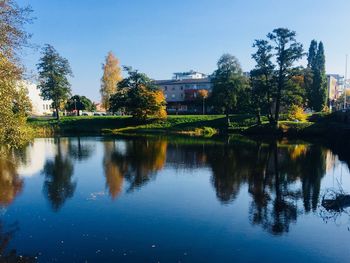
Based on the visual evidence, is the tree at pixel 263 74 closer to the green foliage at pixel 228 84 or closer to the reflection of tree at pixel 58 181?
the green foliage at pixel 228 84

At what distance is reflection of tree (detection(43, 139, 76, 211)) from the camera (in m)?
22.5

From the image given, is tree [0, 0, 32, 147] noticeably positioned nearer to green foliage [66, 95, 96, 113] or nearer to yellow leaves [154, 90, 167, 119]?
yellow leaves [154, 90, 167, 119]

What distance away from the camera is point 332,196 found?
22047mm

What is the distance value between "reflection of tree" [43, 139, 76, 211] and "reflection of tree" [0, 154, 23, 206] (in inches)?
78.0

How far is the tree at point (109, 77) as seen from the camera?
92688 mm

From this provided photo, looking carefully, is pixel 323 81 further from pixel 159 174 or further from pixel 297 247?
pixel 297 247

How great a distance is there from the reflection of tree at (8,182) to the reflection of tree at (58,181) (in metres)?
1.98

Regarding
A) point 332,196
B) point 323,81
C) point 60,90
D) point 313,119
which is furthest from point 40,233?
point 323,81

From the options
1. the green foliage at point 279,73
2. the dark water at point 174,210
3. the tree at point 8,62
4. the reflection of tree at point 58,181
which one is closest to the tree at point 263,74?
the green foliage at point 279,73

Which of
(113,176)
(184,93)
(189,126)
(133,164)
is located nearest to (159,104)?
(189,126)

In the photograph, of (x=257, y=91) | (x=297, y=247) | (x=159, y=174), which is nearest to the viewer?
(x=297, y=247)

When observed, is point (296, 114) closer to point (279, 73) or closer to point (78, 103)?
point (279, 73)

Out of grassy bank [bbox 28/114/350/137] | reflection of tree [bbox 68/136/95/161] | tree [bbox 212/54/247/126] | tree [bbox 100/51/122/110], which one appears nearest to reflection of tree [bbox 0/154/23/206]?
reflection of tree [bbox 68/136/95/161]

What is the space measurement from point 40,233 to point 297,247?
1137 cm
